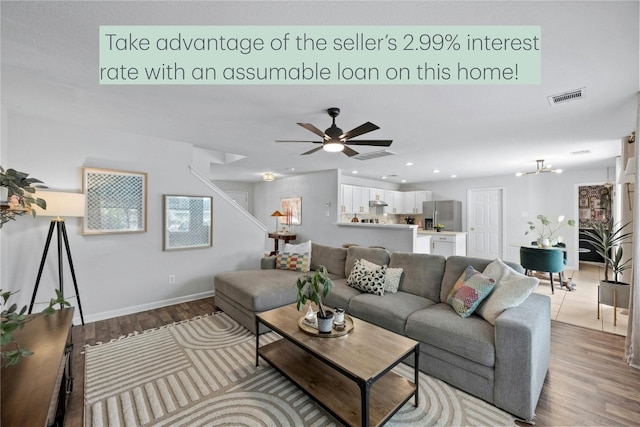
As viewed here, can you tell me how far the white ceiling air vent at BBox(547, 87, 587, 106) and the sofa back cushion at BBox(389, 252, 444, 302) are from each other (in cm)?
176

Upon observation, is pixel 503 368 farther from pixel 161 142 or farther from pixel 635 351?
pixel 161 142

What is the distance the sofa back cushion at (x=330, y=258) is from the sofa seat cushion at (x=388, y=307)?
35.0 inches

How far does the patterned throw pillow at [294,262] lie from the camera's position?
3.78m

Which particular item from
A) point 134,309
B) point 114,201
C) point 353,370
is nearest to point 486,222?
point 353,370

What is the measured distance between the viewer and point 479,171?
6309mm

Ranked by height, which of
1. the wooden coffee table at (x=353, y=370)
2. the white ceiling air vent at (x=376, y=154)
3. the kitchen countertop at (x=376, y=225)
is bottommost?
the wooden coffee table at (x=353, y=370)

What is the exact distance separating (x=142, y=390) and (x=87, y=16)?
247 cm

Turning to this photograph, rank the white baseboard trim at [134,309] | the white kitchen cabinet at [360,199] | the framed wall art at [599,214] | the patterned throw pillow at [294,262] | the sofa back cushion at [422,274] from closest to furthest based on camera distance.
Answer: the sofa back cushion at [422,274] < the white baseboard trim at [134,309] < the patterned throw pillow at [294,262] < the framed wall art at [599,214] < the white kitchen cabinet at [360,199]

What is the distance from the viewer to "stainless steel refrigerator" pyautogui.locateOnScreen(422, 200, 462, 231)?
7.39 m

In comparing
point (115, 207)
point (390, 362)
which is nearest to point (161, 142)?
point (115, 207)

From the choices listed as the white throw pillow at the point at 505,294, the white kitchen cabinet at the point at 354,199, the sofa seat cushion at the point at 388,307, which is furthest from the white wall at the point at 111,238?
the white throw pillow at the point at 505,294

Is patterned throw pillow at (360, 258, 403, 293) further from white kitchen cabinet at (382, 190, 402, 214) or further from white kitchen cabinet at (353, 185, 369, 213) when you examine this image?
white kitchen cabinet at (382, 190, 402, 214)

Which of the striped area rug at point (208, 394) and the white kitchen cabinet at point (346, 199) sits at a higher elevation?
the white kitchen cabinet at point (346, 199)

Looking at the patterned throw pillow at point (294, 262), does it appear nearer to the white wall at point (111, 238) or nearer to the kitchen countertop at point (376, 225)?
the white wall at point (111, 238)
